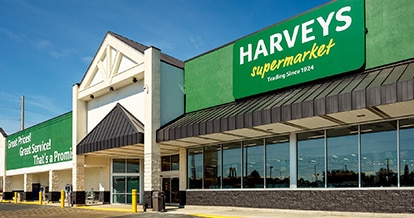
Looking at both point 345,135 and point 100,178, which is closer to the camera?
point 345,135

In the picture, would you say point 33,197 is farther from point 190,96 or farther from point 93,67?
point 190,96

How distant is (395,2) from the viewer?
1455 cm

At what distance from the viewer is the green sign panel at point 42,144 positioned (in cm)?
3166

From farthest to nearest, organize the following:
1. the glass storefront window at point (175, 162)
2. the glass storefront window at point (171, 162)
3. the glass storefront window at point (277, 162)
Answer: the glass storefront window at point (171, 162) < the glass storefront window at point (175, 162) < the glass storefront window at point (277, 162)

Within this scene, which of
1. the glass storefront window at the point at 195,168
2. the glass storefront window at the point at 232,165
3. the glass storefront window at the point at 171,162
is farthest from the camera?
the glass storefront window at the point at 171,162

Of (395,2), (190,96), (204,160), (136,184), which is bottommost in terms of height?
(136,184)

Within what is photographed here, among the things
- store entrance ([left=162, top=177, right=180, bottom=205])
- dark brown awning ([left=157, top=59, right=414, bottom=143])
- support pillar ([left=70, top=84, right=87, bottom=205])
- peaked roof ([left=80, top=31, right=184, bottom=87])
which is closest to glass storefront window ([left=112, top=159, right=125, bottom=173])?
support pillar ([left=70, top=84, right=87, bottom=205])

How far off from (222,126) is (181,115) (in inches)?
213

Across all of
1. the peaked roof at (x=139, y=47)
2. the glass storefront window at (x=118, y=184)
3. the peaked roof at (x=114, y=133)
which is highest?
the peaked roof at (x=139, y=47)

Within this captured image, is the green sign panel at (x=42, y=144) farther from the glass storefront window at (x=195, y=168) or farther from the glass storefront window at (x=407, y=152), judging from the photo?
the glass storefront window at (x=407, y=152)

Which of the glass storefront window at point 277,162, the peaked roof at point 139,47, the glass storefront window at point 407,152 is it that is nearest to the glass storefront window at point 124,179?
the peaked roof at point 139,47

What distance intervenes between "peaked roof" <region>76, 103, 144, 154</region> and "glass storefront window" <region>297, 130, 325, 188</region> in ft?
28.3

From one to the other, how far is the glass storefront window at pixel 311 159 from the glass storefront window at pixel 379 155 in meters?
1.83

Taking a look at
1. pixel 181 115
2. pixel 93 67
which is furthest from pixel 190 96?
pixel 93 67
